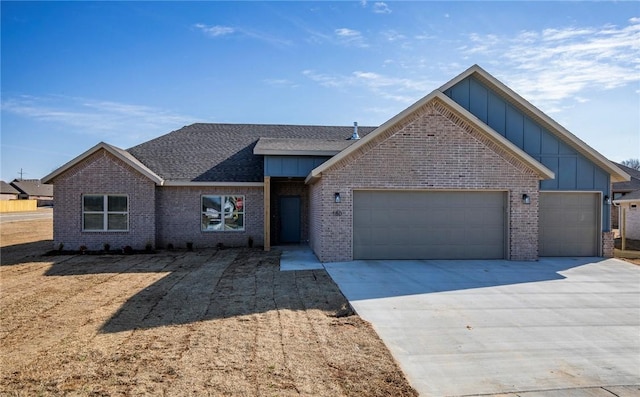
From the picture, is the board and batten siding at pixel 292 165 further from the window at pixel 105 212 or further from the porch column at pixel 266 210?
the window at pixel 105 212

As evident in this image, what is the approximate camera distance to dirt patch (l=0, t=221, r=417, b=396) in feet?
15.8

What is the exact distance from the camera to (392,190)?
44.6ft

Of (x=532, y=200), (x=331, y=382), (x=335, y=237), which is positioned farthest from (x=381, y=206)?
(x=331, y=382)

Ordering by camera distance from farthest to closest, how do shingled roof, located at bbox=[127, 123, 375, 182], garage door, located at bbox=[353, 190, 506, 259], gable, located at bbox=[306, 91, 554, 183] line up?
1. shingled roof, located at bbox=[127, 123, 375, 182]
2. garage door, located at bbox=[353, 190, 506, 259]
3. gable, located at bbox=[306, 91, 554, 183]

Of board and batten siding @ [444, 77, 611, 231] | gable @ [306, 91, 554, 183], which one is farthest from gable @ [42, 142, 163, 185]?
board and batten siding @ [444, 77, 611, 231]

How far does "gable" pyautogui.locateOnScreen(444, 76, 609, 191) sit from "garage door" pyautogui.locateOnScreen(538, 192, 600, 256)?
1.75 ft

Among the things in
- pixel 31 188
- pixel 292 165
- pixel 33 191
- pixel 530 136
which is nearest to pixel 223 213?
pixel 292 165

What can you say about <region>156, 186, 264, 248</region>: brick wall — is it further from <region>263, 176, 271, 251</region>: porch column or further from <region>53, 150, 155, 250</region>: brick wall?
<region>263, 176, 271, 251</region>: porch column

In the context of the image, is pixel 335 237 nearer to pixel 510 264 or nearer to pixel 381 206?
pixel 381 206

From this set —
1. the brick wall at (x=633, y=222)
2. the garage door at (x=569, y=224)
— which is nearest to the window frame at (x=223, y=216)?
the garage door at (x=569, y=224)

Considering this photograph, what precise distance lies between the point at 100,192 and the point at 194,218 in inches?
146

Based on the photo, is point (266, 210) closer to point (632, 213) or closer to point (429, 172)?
point (429, 172)

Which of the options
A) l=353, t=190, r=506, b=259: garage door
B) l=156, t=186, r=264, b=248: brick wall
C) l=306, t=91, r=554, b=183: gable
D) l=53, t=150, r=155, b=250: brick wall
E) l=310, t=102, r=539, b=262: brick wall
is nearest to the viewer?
l=306, t=91, r=554, b=183: gable

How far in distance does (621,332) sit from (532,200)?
7522 millimetres
